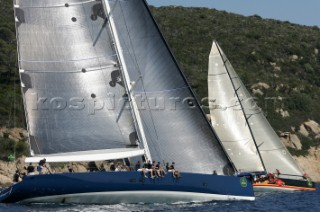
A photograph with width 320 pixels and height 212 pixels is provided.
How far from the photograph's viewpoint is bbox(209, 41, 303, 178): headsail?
48.2 meters

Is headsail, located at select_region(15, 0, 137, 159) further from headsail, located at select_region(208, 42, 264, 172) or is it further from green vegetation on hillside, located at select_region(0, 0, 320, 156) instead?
green vegetation on hillside, located at select_region(0, 0, 320, 156)

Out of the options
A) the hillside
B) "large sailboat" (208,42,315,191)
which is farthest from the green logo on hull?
the hillside

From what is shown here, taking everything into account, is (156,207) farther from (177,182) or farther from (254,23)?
(254,23)

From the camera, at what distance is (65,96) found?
31.4m

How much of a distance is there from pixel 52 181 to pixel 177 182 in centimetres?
456

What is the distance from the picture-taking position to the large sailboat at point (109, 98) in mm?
31234

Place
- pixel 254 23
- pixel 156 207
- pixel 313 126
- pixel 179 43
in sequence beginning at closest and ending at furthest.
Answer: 1. pixel 156 207
2. pixel 313 126
3. pixel 179 43
4. pixel 254 23

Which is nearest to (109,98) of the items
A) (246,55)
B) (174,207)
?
(174,207)

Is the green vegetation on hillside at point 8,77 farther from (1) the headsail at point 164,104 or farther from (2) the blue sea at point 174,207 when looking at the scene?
(2) the blue sea at point 174,207

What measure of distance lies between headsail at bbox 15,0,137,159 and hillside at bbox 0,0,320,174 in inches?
942

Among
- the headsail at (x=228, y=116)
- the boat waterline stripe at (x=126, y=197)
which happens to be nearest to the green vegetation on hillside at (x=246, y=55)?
the headsail at (x=228, y=116)

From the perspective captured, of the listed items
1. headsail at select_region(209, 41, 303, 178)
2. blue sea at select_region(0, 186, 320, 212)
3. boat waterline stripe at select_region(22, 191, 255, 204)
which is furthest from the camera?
headsail at select_region(209, 41, 303, 178)

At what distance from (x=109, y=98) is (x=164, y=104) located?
83.6 inches

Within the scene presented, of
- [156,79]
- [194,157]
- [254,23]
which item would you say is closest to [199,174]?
[194,157]
